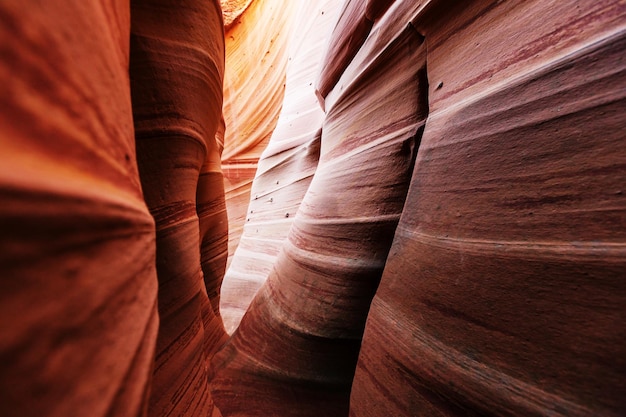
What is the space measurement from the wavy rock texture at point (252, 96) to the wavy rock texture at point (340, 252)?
2.72 meters

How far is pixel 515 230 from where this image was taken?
466mm

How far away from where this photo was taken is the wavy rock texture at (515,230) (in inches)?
15.0

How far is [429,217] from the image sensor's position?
61 centimetres

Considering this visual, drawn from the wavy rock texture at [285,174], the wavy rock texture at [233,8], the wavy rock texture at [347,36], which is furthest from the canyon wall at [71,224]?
the wavy rock texture at [233,8]

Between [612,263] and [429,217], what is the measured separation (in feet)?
0.95

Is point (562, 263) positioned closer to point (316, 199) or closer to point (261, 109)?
point (316, 199)

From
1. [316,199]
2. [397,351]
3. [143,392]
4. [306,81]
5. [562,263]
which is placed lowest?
[397,351]

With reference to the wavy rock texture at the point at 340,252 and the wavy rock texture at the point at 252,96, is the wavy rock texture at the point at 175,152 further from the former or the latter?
the wavy rock texture at the point at 252,96

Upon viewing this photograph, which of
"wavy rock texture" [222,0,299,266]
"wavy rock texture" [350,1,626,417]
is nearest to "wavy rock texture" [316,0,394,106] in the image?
"wavy rock texture" [350,1,626,417]

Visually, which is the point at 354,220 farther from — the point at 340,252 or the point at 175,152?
the point at 175,152

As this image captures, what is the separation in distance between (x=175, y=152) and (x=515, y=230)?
31.8 inches

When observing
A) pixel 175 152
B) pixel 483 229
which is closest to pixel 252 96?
pixel 175 152

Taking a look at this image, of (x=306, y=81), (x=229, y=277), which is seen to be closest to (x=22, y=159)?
(x=229, y=277)

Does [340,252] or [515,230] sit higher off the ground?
[515,230]
